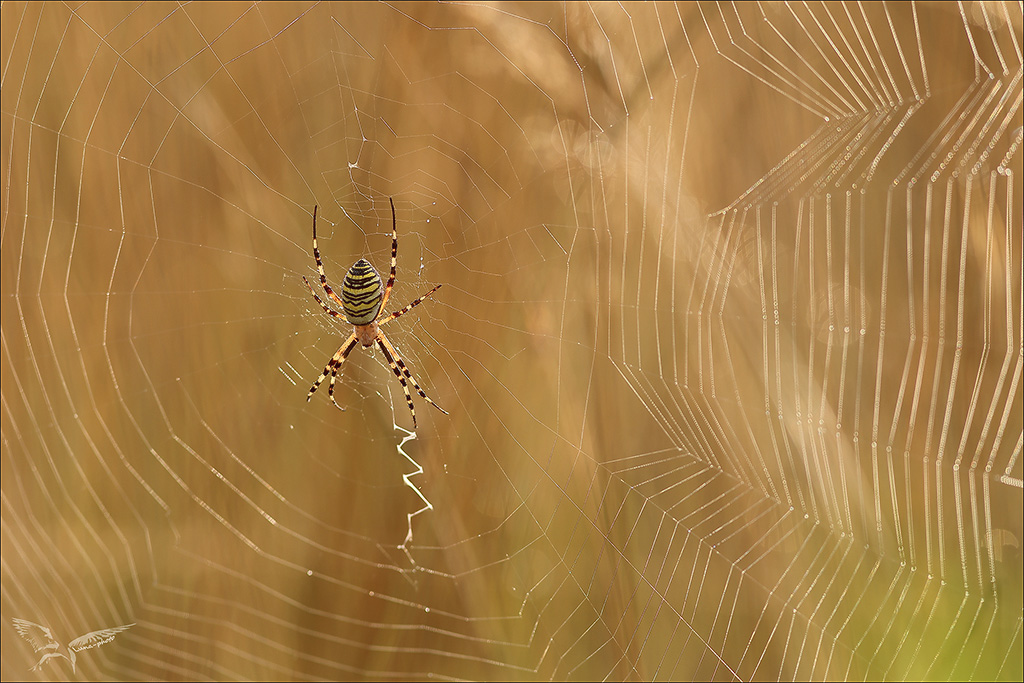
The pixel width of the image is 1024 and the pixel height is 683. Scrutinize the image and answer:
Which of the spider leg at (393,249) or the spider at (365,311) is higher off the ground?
the spider leg at (393,249)

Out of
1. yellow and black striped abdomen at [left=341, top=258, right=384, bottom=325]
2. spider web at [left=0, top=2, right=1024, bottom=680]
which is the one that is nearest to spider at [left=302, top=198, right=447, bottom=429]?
yellow and black striped abdomen at [left=341, top=258, right=384, bottom=325]

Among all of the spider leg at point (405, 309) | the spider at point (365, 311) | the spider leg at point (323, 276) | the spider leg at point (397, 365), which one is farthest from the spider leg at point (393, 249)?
the spider leg at point (397, 365)

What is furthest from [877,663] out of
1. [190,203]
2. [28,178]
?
[28,178]

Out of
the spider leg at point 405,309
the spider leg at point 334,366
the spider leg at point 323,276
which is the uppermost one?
the spider leg at point 323,276

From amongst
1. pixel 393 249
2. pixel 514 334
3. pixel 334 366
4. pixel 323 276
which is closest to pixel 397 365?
pixel 334 366

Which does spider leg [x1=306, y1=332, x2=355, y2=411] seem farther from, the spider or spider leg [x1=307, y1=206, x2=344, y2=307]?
spider leg [x1=307, y1=206, x2=344, y2=307]

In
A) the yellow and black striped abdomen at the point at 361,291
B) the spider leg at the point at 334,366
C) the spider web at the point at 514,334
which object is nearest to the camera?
the spider web at the point at 514,334

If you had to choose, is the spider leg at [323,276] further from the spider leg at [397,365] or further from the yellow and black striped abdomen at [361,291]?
the spider leg at [397,365]

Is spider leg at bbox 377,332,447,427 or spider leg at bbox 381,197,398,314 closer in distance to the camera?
spider leg at bbox 381,197,398,314
